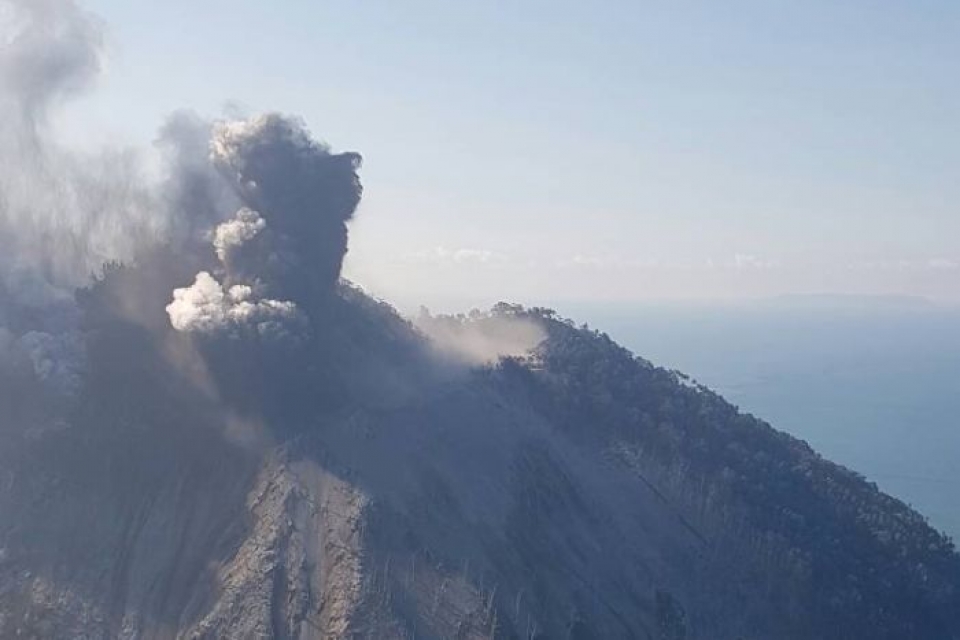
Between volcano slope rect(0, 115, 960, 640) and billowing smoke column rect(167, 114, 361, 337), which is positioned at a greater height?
billowing smoke column rect(167, 114, 361, 337)

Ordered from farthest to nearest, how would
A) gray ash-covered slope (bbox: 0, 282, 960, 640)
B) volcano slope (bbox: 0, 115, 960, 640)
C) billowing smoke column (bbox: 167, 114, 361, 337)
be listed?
billowing smoke column (bbox: 167, 114, 361, 337) → volcano slope (bbox: 0, 115, 960, 640) → gray ash-covered slope (bbox: 0, 282, 960, 640)

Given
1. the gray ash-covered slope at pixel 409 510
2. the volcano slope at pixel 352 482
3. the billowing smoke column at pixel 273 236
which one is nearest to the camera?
the gray ash-covered slope at pixel 409 510

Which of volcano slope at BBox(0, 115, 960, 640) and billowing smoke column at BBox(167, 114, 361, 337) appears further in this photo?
billowing smoke column at BBox(167, 114, 361, 337)

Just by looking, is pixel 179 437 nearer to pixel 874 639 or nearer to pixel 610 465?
pixel 610 465

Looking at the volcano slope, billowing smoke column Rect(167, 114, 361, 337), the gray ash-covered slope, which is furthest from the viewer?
billowing smoke column Rect(167, 114, 361, 337)

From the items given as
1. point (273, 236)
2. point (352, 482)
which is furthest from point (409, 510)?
point (273, 236)

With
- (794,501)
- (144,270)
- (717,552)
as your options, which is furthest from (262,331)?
(794,501)
